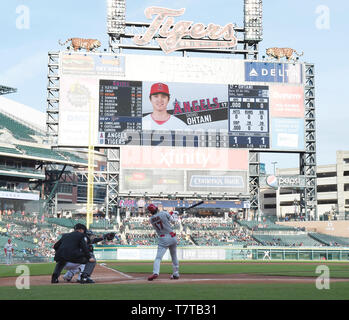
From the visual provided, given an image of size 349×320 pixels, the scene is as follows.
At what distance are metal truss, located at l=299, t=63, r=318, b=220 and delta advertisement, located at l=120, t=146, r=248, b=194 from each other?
251 inches

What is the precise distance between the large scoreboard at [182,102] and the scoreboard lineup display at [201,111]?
9 cm

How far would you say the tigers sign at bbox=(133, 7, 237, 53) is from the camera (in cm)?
4962

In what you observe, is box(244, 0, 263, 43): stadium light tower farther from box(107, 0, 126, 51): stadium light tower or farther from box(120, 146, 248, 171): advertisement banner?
box(107, 0, 126, 51): stadium light tower

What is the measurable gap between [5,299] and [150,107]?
39.4 meters

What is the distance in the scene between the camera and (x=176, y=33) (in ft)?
163

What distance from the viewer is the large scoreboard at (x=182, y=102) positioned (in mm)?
46719

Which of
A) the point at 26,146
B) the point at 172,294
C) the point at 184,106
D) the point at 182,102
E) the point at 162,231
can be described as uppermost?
the point at 182,102

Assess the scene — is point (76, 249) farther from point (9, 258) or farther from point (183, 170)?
point (183, 170)

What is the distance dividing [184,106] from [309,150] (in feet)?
41.7

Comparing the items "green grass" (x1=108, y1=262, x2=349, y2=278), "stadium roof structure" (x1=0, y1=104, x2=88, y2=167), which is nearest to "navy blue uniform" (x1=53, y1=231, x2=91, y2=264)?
"green grass" (x1=108, y1=262, x2=349, y2=278)

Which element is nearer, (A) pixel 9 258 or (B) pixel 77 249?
(B) pixel 77 249

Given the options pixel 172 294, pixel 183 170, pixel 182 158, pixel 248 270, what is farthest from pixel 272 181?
pixel 172 294

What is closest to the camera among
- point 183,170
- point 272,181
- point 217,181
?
point 183,170
